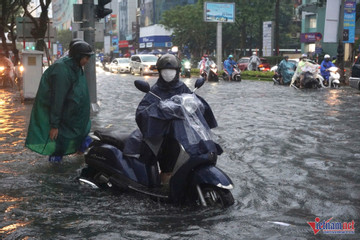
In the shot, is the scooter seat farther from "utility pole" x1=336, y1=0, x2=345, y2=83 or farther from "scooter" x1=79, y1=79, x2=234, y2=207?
"utility pole" x1=336, y1=0, x2=345, y2=83

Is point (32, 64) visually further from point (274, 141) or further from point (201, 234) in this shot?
point (201, 234)

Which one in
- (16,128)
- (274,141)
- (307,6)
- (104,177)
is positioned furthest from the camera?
(307,6)

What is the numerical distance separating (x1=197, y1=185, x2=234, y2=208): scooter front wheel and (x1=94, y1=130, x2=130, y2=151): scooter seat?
3.51ft

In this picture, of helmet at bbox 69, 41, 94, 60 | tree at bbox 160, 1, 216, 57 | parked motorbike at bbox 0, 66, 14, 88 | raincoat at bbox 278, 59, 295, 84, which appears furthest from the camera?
tree at bbox 160, 1, 216, 57

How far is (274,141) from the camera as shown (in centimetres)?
903

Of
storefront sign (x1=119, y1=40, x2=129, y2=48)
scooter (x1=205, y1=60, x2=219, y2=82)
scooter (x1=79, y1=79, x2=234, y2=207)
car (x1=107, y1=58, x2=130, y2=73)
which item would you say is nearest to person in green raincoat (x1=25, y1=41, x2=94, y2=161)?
scooter (x1=79, y1=79, x2=234, y2=207)

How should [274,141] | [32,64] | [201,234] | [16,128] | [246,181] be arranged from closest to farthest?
[201,234] < [246,181] < [274,141] < [16,128] < [32,64]

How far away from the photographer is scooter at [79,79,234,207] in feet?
15.8

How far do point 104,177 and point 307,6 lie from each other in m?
41.7

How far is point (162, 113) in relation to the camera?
16.0 ft

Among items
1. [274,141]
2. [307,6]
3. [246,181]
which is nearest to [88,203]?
[246,181]

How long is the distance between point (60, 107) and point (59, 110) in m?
0.04

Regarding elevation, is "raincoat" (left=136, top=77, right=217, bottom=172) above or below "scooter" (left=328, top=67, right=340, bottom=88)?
above

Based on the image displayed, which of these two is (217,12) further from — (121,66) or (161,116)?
(161,116)
